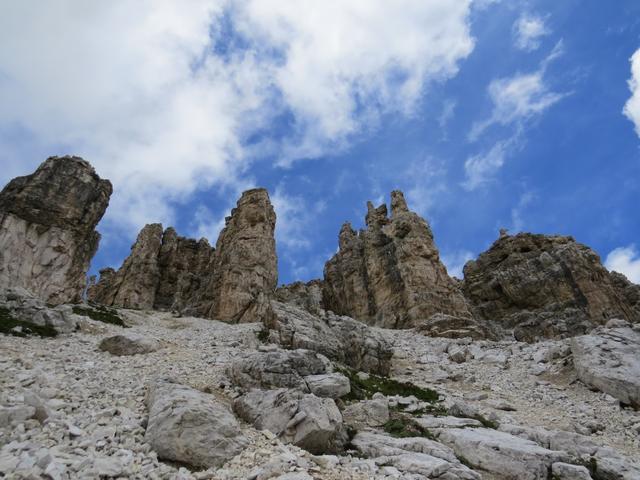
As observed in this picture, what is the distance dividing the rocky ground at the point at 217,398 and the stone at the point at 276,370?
0.73 metres

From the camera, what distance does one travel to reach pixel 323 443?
1116 centimetres

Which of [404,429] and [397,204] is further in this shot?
[397,204]

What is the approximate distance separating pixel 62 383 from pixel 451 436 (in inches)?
468

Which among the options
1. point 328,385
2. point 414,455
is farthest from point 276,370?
point 414,455

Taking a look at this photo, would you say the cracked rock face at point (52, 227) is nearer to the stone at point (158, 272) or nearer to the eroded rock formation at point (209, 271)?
the eroded rock formation at point (209, 271)

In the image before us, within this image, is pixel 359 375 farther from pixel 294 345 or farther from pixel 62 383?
pixel 62 383

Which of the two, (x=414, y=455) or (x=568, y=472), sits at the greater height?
(x=414, y=455)

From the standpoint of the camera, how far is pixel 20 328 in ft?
68.1

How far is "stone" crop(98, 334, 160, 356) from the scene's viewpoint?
20.0 m

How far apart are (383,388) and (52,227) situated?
29901 millimetres

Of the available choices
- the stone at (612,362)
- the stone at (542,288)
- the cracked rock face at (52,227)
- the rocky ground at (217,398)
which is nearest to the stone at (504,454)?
the rocky ground at (217,398)

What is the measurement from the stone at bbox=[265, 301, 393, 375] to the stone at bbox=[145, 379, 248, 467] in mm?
12231

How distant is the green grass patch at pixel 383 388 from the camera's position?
1930 cm

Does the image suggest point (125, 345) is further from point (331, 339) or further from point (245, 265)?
point (245, 265)
